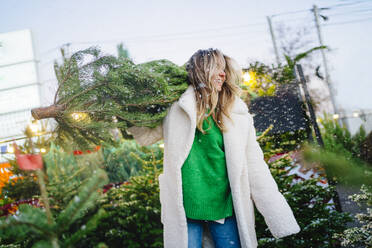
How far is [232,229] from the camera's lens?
1.71 m

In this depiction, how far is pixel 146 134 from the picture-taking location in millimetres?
1831

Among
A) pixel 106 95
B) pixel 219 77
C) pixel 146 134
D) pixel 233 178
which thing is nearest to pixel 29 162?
pixel 106 95

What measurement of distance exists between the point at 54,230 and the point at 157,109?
3.97ft

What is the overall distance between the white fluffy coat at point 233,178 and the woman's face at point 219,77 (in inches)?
6.7

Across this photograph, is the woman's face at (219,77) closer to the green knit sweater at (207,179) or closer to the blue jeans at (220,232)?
the green knit sweater at (207,179)

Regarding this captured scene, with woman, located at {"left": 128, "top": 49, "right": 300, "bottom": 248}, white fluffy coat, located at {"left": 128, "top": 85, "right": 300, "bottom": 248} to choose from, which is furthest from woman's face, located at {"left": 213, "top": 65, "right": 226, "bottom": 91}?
white fluffy coat, located at {"left": 128, "top": 85, "right": 300, "bottom": 248}

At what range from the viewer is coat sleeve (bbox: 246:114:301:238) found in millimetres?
1676

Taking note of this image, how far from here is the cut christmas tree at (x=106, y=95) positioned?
54.7 inches

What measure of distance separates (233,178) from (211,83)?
0.64 metres

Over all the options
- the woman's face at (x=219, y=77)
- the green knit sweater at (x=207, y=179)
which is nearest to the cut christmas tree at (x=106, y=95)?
the woman's face at (x=219, y=77)

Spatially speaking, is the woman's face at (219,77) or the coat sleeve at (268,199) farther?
the woman's face at (219,77)

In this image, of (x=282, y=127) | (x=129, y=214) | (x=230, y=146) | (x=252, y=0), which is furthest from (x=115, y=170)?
(x=252, y=0)

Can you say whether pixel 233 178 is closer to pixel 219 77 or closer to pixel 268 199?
pixel 268 199

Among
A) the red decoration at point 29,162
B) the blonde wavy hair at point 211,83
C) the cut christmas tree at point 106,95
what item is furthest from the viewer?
the blonde wavy hair at point 211,83
